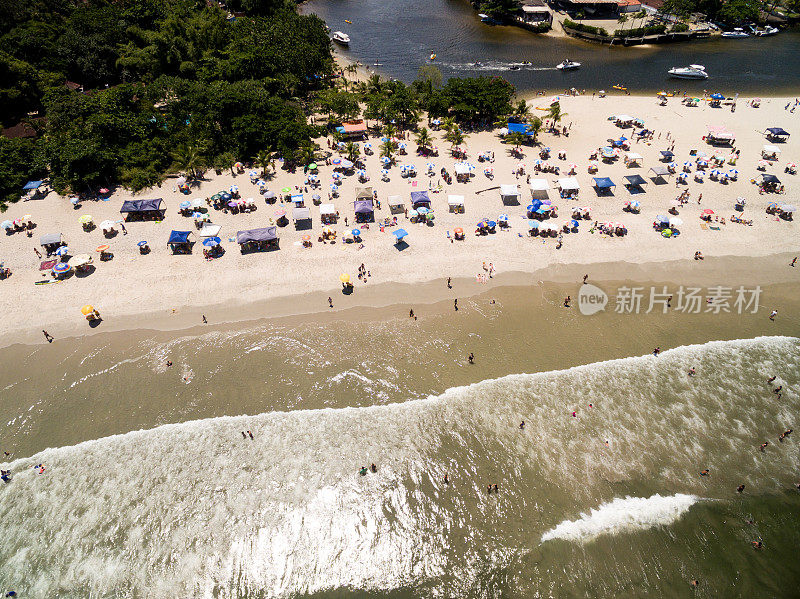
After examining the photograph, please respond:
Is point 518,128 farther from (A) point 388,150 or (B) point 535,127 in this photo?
(A) point 388,150

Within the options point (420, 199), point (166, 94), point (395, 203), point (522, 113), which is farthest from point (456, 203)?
point (166, 94)

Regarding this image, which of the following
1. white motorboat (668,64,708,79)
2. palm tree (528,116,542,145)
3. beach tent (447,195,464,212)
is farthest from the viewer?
white motorboat (668,64,708,79)

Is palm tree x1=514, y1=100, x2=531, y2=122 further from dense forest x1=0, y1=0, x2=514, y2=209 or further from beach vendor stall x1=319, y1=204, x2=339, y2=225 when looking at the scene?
beach vendor stall x1=319, y1=204, x2=339, y2=225

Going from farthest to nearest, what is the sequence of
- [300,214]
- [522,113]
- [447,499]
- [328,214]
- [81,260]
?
1. [522,113]
2. [328,214]
3. [300,214]
4. [81,260]
5. [447,499]

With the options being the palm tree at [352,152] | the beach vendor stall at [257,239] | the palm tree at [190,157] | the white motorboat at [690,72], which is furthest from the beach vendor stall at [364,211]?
the white motorboat at [690,72]

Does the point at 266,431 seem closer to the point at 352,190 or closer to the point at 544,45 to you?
the point at 352,190

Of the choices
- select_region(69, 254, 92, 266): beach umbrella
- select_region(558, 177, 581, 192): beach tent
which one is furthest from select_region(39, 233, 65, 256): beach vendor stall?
select_region(558, 177, 581, 192): beach tent
